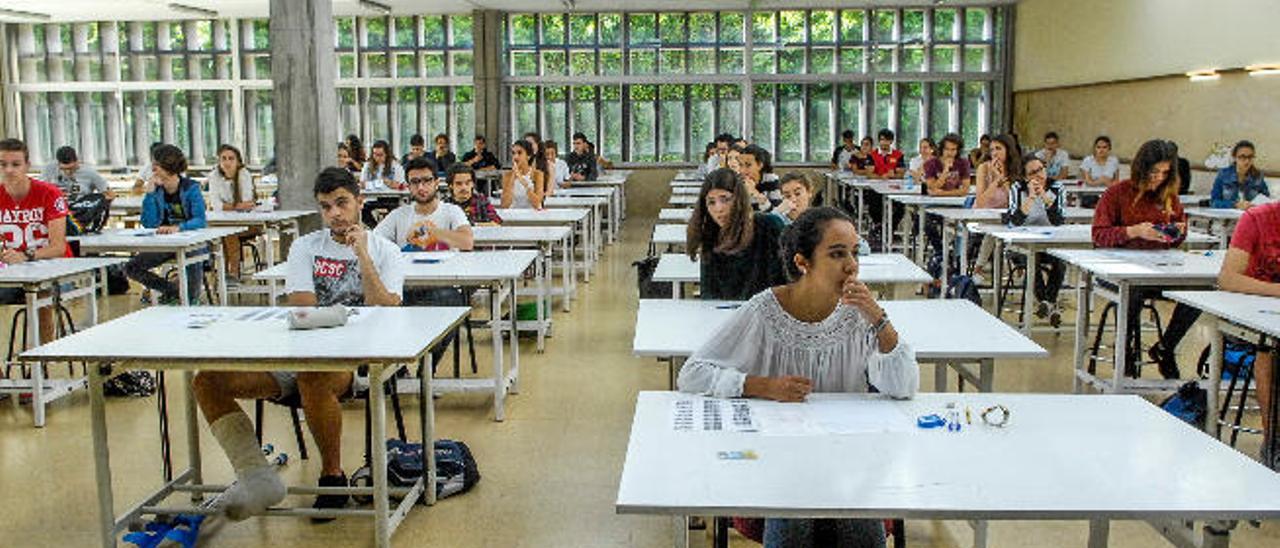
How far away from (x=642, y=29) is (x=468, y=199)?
32.2 ft

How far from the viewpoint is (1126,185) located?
582 centimetres

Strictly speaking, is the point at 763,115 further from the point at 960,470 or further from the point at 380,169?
the point at 960,470

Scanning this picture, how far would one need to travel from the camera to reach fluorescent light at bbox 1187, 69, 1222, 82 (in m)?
10.7

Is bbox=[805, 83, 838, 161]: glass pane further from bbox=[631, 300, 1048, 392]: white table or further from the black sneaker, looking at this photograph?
the black sneaker

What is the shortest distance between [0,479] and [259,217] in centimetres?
439

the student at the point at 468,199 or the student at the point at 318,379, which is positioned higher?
the student at the point at 468,199

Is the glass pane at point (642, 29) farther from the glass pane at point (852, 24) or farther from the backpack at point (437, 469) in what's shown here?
the backpack at point (437, 469)

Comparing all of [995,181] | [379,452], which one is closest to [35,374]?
[379,452]

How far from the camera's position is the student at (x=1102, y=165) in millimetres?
12172

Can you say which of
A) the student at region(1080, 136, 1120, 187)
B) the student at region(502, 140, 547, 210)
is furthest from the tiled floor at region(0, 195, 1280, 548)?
the student at region(1080, 136, 1120, 187)

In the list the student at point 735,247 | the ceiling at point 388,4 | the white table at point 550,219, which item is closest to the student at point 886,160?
the ceiling at point 388,4

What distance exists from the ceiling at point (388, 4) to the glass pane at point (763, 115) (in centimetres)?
129

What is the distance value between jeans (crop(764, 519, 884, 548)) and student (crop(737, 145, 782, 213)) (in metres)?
4.65

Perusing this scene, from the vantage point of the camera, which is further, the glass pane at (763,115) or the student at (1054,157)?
the glass pane at (763,115)
